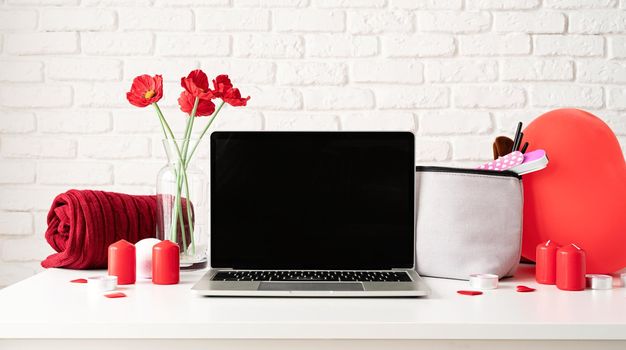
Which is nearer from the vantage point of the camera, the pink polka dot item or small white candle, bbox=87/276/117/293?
small white candle, bbox=87/276/117/293

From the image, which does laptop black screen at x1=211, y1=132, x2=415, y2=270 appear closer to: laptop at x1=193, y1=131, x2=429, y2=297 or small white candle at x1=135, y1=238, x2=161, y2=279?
laptop at x1=193, y1=131, x2=429, y2=297

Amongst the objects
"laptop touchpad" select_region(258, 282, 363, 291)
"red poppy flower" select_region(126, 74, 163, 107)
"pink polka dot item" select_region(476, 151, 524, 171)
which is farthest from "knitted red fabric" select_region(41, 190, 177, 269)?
"pink polka dot item" select_region(476, 151, 524, 171)

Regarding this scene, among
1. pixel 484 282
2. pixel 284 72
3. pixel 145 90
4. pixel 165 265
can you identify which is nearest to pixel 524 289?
pixel 484 282

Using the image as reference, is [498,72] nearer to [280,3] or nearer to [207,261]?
[280,3]

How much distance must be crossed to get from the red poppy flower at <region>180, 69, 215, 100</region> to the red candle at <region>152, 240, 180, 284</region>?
279 millimetres

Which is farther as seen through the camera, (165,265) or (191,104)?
(191,104)

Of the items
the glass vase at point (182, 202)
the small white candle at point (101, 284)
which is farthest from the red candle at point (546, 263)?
the small white candle at point (101, 284)

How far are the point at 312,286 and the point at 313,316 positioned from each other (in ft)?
0.50

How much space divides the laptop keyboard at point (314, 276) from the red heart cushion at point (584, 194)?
11.3 inches

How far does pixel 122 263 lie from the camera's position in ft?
3.69

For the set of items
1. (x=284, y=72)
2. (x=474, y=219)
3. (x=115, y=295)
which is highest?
(x=284, y=72)

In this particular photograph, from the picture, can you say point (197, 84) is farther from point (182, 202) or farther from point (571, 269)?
point (571, 269)

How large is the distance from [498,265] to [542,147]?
0.77ft

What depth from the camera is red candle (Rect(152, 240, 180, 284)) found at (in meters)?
1.12
